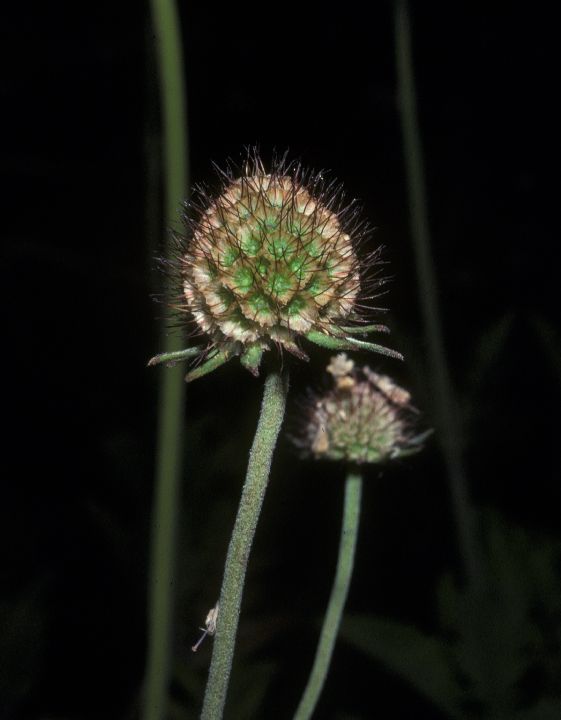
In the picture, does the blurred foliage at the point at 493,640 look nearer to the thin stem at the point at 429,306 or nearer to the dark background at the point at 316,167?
the thin stem at the point at 429,306

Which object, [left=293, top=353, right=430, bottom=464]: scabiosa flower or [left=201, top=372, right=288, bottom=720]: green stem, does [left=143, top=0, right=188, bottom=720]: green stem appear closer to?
[left=293, top=353, right=430, bottom=464]: scabiosa flower

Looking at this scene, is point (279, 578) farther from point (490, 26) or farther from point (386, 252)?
point (490, 26)

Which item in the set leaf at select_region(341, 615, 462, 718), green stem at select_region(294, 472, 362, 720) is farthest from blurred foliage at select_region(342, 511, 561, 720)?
green stem at select_region(294, 472, 362, 720)

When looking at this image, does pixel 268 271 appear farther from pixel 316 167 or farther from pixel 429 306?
pixel 316 167

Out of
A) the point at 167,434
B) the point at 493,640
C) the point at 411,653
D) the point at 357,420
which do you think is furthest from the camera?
the point at 411,653

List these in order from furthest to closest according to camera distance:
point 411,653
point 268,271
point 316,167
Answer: point 316,167 < point 411,653 < point 268,271

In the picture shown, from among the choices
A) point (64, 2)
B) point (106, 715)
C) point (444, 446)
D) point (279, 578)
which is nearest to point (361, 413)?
point (444, 446)

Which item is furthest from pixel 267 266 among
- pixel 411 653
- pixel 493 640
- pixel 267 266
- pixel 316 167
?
pixel 316 167
